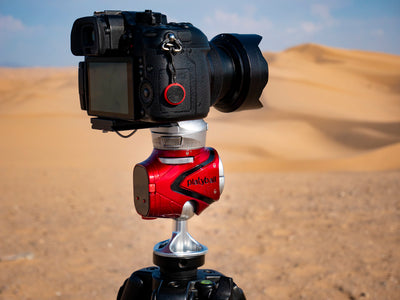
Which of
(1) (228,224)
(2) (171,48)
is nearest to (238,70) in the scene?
(2) (171,48)

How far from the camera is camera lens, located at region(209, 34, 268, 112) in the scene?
1916 millimetres

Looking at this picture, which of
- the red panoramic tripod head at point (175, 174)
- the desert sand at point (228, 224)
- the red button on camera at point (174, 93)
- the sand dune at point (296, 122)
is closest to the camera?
the red button on camera at point (174, 93)

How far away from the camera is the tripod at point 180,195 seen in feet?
6.04

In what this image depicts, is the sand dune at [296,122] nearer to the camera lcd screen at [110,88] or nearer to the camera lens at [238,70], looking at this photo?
the camera lens at [238,70]

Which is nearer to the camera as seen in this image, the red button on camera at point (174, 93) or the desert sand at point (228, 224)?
the red button on camera at point (174, 93)

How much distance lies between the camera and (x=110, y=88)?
1739 mm

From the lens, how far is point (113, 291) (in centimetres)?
362

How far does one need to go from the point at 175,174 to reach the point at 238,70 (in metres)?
0.48

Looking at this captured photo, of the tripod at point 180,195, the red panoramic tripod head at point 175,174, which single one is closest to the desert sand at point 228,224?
the tripod at point 180,195

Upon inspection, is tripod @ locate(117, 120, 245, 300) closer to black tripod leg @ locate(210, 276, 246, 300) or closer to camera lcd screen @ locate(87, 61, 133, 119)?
black tripod leg @ locate(210, 276, 246, 300)

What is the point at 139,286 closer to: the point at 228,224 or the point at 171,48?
the point at 171,48

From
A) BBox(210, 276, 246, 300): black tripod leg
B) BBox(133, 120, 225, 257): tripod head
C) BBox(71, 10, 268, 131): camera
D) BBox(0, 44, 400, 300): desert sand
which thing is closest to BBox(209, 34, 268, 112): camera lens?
BBox(71, 10, 268, 131): camera

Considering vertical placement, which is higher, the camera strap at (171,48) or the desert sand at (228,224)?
the camera strap at (171,48)

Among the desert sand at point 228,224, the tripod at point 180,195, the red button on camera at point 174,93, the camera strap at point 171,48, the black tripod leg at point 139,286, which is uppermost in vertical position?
the camera strap at point 171,48
